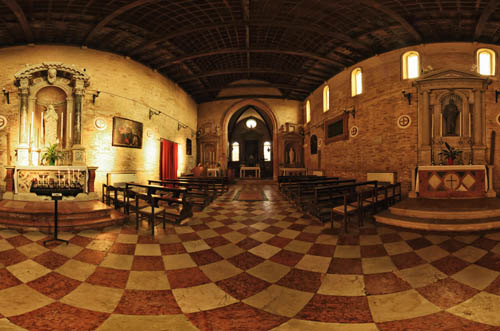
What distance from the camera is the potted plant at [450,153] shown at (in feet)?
24.0

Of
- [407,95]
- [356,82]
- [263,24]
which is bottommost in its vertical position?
[407,95]

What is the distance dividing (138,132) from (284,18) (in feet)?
25.2

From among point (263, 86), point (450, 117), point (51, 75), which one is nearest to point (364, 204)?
point (450, 117)

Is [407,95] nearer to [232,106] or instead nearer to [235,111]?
[235,111]

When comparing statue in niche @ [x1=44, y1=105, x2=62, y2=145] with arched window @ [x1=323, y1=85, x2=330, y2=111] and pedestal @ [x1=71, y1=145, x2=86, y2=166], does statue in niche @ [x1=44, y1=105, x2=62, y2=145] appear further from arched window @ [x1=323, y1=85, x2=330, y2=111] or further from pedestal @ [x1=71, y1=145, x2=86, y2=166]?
arched window @ [x1=323, y1=85, x2=330, y2=111]

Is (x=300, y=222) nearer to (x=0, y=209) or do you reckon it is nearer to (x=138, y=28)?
(x=0, y=209)

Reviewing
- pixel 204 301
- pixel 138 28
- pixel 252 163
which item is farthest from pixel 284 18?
pixel 252 163

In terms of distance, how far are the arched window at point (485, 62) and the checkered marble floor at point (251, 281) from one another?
7.83 metres

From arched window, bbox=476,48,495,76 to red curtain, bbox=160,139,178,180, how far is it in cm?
1413

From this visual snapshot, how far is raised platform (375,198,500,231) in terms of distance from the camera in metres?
4.23

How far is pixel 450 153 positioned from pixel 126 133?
12.5 m

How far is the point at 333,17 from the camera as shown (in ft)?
23.4

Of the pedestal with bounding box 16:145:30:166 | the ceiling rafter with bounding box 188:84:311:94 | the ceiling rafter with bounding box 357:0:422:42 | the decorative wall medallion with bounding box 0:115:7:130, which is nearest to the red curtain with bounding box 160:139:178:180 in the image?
the ceiling rafter with bounding box 188:84:311:94

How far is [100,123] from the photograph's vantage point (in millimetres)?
8500
